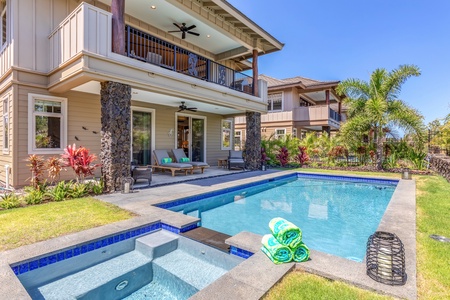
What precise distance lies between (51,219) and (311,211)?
6.23m

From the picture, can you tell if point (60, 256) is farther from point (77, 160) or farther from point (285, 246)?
point (77, 160)

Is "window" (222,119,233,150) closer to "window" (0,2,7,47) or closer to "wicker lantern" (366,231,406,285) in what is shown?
"window" (0,2,7,47)

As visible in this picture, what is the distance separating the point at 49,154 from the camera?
8.01 m

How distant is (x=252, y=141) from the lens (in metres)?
13.3

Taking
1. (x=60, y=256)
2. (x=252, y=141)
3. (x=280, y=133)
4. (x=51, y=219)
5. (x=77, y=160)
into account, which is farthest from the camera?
(x=280, y=133)

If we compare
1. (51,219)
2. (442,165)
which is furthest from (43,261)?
(442,165)

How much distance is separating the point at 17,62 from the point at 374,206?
11570 mm

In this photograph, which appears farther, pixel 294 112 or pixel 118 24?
pixel 294 112

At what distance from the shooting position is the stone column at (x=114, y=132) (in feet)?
22.4

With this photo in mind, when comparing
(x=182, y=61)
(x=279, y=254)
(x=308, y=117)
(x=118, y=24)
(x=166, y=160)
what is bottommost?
(x=279, y=254)

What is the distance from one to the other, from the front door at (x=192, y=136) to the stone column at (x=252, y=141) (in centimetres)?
262

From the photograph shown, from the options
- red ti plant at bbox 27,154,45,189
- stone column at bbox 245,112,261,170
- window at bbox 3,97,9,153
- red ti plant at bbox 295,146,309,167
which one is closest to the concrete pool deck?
red ti plant at bbox 27,154,45,189

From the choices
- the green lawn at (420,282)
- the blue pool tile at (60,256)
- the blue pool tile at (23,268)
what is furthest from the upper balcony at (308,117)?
the blue pool tile at (23,268)

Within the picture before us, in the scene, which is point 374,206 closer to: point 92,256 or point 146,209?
point 146,209
